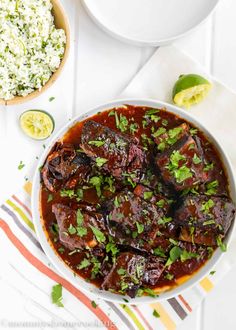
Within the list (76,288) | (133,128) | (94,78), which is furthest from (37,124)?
(76,288)

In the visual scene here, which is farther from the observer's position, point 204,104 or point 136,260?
point 204,104

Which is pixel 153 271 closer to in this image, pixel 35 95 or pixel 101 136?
pixel 101 136

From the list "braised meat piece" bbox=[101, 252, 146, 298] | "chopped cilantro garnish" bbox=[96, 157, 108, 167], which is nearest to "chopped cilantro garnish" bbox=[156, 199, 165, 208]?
"braised meat piece" bbox=[101, 252, 146, 298]

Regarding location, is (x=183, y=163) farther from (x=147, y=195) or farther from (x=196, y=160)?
(x=147, y=195)

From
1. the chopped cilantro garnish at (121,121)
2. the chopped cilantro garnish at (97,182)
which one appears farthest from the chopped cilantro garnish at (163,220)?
the chopped cilantro garnish at (121,121)

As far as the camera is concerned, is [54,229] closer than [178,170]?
No

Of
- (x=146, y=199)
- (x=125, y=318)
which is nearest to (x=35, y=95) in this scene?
(x=146, y=199)

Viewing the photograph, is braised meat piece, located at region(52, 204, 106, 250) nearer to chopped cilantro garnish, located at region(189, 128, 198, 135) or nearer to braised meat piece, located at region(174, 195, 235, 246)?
braised meat piece, located at region(174, 195, 235, 246)
